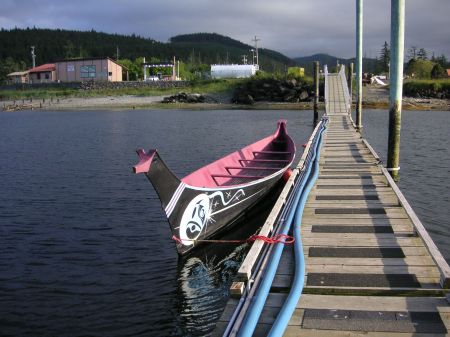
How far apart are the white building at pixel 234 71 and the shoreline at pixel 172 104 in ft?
68.7

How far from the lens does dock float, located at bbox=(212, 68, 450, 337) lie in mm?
5027

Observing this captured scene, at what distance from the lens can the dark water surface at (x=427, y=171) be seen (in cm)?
1323

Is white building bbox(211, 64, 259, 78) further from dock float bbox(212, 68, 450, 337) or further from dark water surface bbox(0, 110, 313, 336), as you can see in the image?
dock float bbox(212, 68, 450, 337)

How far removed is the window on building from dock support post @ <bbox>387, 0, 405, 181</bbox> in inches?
4101

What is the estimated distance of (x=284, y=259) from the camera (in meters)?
6.72

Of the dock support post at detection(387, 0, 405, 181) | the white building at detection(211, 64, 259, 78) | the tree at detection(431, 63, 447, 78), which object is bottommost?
the dock support post at detection(387, 0, 405, 181)

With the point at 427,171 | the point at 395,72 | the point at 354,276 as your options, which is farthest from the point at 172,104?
the point at 354,276

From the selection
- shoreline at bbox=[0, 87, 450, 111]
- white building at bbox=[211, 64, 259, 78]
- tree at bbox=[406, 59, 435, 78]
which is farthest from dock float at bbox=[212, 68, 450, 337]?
white building at bbox=[211, 64, 259, 78]

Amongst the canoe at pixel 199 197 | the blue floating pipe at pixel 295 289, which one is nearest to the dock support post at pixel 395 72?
the canoe at pixel 199 197

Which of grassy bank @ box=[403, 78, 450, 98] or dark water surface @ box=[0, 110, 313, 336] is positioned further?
grassy bank @ box=[403, 78, 450, 98]

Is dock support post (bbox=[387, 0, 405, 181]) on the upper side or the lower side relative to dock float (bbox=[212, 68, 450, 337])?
upper

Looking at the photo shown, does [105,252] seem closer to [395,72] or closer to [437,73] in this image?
[395,72]

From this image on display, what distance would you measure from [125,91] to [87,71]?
18838mm

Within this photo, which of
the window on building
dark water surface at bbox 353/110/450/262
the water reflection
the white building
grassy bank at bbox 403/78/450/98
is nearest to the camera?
the water reflection
